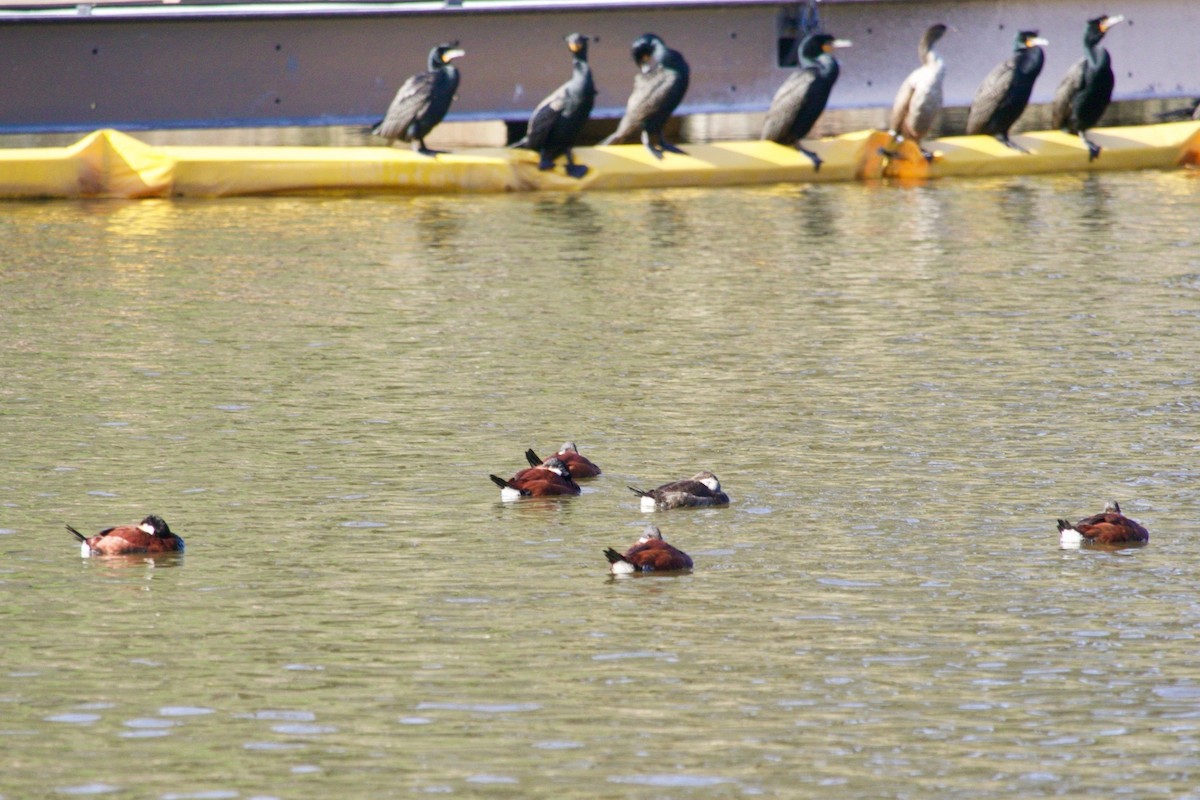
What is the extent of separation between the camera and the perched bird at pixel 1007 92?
29172mm

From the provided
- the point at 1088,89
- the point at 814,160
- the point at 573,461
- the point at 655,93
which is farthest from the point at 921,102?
the point at 573,461

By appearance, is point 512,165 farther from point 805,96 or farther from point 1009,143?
point 1009,143

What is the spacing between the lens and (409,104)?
88.4ft

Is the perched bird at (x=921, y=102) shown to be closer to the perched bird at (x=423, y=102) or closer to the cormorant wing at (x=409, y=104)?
the perched bird at (x=423, y=102)

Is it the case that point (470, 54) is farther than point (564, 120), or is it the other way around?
point (470, 54)

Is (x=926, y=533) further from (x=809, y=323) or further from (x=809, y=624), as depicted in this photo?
(x=809, y=323)

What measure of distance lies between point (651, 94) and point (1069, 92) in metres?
6.15

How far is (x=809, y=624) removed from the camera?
8.82 m

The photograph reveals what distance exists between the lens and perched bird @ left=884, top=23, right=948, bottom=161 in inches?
1123

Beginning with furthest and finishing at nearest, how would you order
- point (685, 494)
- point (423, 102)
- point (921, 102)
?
point (921, 102) < point (423, 102) < point (685, 494)

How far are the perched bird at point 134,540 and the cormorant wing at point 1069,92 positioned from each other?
22.1m

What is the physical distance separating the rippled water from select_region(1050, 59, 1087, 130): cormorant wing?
360 inches

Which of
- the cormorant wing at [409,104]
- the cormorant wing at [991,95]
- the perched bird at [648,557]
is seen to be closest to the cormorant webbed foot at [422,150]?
the cormorant wing at [409,104]

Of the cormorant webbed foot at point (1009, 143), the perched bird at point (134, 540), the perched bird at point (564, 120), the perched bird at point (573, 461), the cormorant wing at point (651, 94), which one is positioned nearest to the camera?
the perched bird at point (134, 540)
